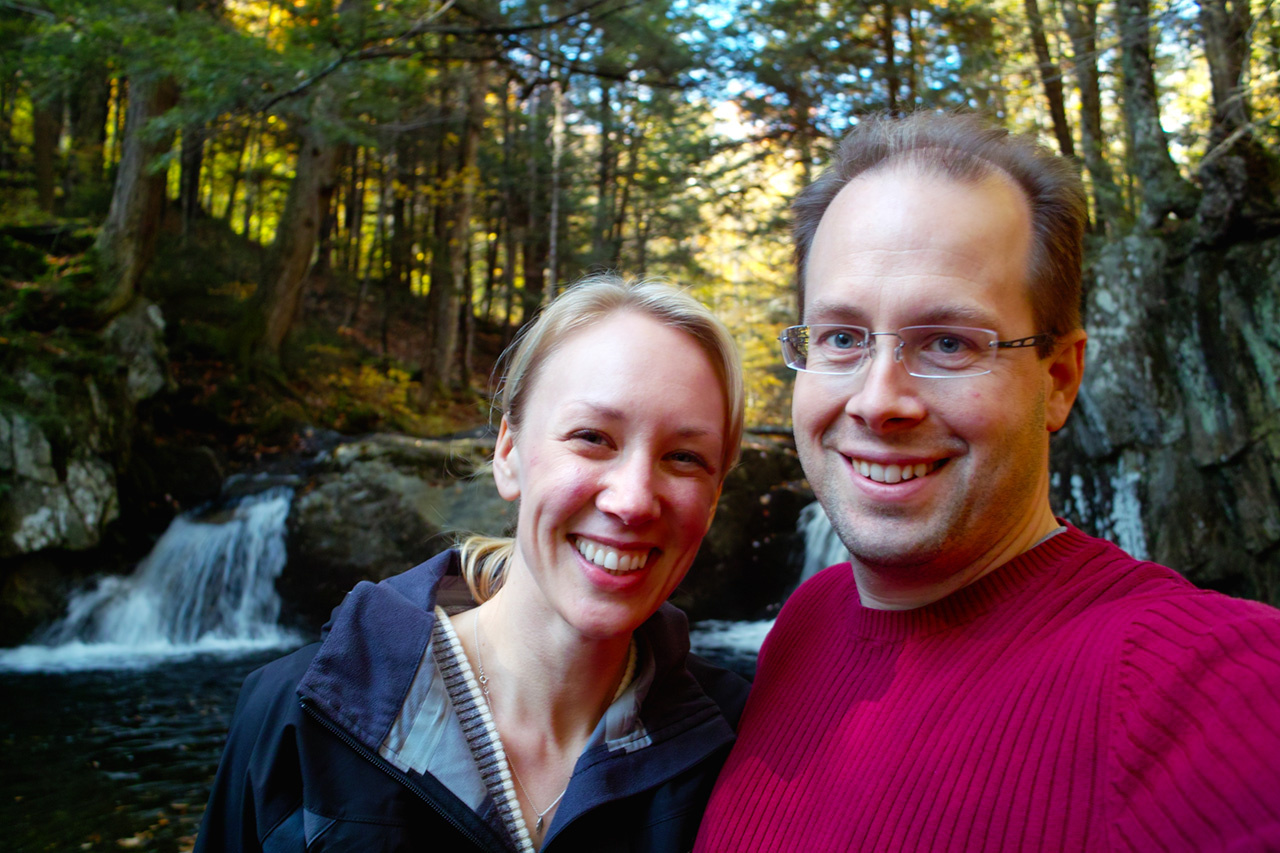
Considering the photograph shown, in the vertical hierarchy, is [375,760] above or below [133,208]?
below

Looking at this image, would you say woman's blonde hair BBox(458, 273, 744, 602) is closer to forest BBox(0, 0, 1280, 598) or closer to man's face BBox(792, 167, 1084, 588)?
man's face BBox(792, 167, 1084, 588)

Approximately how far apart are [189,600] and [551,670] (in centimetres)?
935

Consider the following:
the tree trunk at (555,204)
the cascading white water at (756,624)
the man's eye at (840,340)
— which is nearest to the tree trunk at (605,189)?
the tree trunk at (555,204)

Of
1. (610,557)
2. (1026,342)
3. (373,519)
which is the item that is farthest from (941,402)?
(373,519)

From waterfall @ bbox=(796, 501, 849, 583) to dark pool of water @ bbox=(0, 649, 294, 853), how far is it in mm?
6480

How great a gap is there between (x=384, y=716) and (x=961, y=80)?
1141cm

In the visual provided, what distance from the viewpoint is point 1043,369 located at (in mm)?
1909

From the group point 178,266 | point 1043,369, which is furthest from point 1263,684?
point 178,266

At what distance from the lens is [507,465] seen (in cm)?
225

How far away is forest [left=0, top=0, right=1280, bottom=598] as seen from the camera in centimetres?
777

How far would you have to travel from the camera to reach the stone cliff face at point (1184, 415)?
7207mm

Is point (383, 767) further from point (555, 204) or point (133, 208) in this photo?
point (555, 204)

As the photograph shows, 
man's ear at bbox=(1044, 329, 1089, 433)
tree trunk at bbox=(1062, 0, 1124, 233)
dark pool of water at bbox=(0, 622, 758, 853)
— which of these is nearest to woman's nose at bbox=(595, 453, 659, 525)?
man's ear at bbox=(1044, 329, 1089, 433)

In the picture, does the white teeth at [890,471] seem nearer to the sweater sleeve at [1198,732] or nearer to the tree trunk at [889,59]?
the sweater sleeve at [1198,732]
